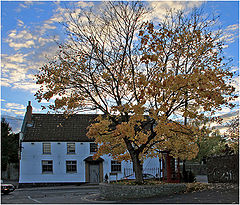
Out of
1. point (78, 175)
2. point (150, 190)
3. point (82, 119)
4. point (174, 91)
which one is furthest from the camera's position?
point (82, 119)

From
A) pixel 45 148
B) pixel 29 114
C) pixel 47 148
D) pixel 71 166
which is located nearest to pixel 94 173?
pixel 71 166

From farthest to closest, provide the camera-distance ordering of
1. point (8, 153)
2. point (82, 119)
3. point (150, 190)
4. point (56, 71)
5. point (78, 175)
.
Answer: point (8, 153) → point (82, 119) → point (78, 175) → point (56, 71) → point (150, 190)

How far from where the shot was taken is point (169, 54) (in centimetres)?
1736

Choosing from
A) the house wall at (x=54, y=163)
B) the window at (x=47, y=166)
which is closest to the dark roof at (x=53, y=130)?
the house wall at (x=54, y=163)

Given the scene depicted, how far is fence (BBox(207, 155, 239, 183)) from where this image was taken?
68.9 feet

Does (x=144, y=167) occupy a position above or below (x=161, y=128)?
below

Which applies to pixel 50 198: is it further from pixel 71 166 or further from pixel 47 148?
pixel 47 148

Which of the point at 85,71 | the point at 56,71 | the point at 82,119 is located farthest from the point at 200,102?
the point at 82,119

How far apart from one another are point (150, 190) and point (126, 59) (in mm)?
7861

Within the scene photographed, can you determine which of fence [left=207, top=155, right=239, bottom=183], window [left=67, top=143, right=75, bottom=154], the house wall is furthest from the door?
fence [left=207, top=155, right=239, bottom=183]

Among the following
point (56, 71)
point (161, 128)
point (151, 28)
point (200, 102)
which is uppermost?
point (151, 28)

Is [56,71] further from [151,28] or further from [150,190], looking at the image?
[150,190]

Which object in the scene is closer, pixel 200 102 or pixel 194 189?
pixel 200 102

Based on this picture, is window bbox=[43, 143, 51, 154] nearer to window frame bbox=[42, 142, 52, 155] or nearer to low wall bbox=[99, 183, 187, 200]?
window frame bbox=[42, 142, 52, 155]
